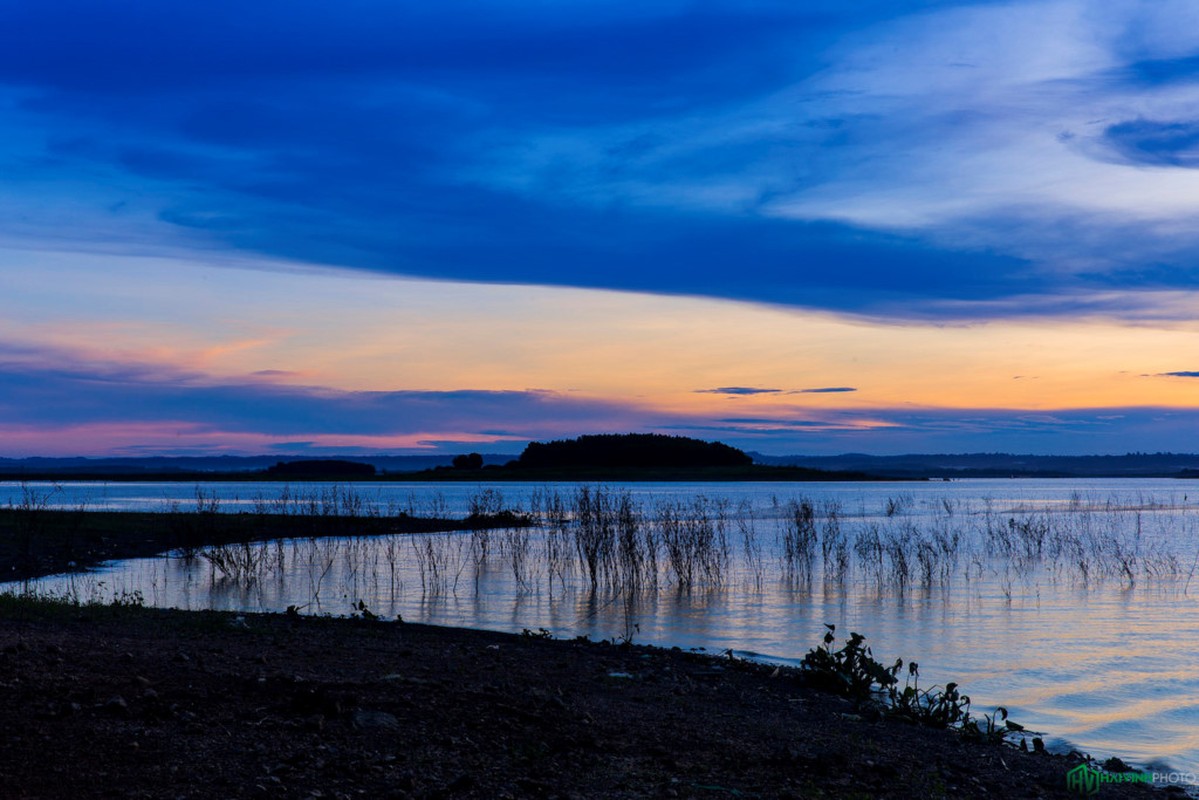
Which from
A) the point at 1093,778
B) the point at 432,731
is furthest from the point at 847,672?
the point at 432,731

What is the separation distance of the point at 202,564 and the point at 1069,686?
26903 mm

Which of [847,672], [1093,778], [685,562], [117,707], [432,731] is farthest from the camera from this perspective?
[685,562]

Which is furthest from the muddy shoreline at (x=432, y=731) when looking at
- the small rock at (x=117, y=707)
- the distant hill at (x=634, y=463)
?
the distant hill at (x=634, y=463)

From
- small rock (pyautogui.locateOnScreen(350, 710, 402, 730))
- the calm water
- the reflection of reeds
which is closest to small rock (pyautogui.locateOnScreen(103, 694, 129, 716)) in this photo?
small rock (pyautogui.locateOnScreen(350, 710, 402, 730))

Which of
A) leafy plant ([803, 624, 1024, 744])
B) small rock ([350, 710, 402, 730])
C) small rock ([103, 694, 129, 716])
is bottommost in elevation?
leafy plant ([803, 624, 1024, 744])

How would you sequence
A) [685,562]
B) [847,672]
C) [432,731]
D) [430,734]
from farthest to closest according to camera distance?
[685,562]
[847,672]
[432,731]
[430,734]

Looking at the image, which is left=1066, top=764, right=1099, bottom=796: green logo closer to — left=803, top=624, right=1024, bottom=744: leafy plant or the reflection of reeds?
left=803, top=624, right=1024, bottom=744: leafy plant

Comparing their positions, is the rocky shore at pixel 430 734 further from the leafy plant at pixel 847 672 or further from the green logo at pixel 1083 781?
the leafy plant at pixel 847 672

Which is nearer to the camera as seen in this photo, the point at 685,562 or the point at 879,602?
the point at 879,602

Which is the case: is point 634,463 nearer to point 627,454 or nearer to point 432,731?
point 627,454

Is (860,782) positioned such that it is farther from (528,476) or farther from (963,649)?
(528,476)

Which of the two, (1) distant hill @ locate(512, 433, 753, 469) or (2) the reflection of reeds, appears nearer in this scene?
(2) the reflection of reeds

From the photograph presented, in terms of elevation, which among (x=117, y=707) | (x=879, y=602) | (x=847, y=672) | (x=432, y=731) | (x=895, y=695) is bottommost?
(x=879, y=602)

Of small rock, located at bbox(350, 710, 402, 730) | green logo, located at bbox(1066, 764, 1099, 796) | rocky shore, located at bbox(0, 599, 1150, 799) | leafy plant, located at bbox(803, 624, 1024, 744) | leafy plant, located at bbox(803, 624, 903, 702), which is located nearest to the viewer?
rocky shore, located at bbox(0, 599, 1150, 799)
